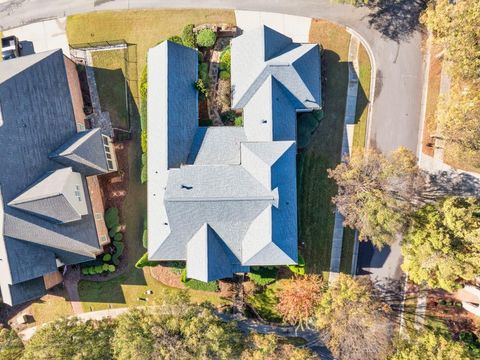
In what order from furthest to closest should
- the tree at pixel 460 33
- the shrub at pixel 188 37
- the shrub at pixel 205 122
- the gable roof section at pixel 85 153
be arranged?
the shrub at pixel 188 37 < the shrub at pixel 205 122 < the gable roof section at pixel 85 153 < the tree at pixel 460 33

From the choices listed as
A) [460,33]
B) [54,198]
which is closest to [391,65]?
[460,33]

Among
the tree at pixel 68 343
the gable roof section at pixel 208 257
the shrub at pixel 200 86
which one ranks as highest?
the shrub at pixel 200 86

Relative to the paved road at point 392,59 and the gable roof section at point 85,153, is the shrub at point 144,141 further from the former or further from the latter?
the paved road at point 392,59

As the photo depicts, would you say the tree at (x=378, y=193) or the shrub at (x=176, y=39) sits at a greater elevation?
the shrub at (x=176, y=39)

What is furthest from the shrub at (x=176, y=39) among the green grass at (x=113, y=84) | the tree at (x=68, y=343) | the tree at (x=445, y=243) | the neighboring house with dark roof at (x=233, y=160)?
the tree at (x=68, y=343)

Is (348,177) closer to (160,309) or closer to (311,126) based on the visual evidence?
(311,126)

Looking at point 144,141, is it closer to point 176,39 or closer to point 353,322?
point 176,39
